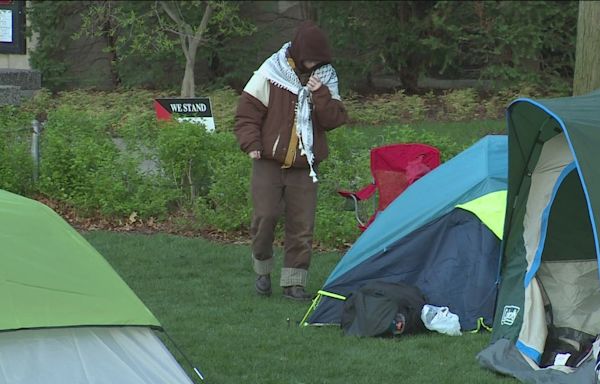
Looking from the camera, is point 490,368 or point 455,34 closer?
point 490,368

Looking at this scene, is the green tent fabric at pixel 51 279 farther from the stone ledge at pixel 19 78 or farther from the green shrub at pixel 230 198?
the stone ledge at pixel 19 78

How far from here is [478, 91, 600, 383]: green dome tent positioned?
18.7 ft

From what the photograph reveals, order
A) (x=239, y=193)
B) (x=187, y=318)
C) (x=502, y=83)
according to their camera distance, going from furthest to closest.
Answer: (x=502, y=83), (x=239, y=193), (x=187, y=318)

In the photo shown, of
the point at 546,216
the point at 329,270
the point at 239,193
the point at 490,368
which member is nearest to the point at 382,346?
the point at 490,368

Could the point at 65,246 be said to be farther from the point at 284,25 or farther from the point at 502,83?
the point at 284,25

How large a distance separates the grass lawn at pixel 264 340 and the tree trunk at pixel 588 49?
10.8ft

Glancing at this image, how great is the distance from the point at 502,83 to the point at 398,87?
2.62 m

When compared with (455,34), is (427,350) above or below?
below

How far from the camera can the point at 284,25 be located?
21734 millimetres

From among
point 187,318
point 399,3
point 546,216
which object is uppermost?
point 399,3

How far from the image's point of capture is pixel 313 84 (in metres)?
6.81

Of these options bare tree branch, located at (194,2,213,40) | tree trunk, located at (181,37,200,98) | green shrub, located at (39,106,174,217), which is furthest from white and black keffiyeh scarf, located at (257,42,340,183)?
tree trunk, located at (181,37,200,98)

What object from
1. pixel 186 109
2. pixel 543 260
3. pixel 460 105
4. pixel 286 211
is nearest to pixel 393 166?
pixel 286 211

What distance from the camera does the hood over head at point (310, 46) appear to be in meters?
6.79
